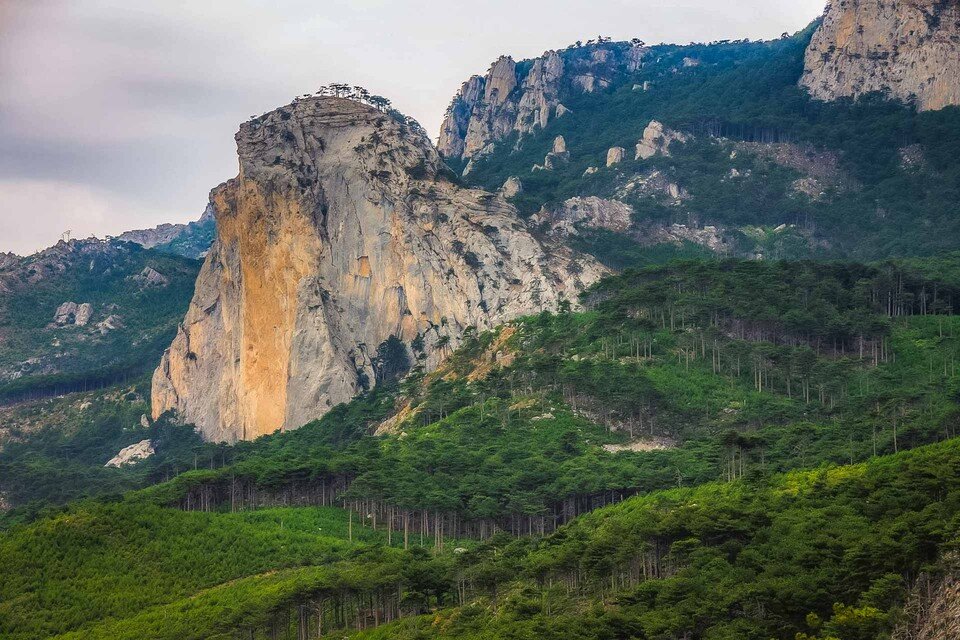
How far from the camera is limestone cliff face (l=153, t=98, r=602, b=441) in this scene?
161 metres

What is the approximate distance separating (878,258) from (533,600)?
108 metres

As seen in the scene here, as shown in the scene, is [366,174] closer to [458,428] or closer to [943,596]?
[458,428]

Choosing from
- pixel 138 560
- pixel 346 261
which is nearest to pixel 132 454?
pixel 346 261

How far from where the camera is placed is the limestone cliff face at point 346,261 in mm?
161000

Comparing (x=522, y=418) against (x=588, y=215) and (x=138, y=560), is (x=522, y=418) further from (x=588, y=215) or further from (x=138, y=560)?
(x=588, y=215)

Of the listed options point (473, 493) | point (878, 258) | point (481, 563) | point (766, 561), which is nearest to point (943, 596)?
point (766, 561)

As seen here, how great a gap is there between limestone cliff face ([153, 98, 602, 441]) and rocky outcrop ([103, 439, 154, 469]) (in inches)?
414

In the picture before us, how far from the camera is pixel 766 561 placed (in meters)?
70.3

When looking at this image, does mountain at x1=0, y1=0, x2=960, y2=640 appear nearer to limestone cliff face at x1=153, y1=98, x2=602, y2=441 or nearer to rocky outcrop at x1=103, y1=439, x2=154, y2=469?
limestone cliff face at x1=153, y1=98, x2=602, y2=441

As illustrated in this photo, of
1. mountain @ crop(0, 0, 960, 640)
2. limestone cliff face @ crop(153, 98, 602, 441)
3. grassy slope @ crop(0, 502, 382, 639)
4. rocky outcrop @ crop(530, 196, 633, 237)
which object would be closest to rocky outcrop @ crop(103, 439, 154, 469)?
mountain @ crop(0, 0, 960, 640)

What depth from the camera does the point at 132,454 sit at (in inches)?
7037

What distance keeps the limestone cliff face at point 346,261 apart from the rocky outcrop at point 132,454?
414 inches

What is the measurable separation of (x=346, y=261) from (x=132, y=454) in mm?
42140

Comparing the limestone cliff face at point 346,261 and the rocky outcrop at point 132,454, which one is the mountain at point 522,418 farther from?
the rocky outcrop at point 132,454
